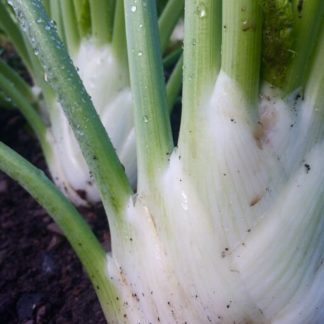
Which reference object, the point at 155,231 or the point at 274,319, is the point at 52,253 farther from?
the point at 274,319

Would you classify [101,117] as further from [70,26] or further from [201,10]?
[201,10]

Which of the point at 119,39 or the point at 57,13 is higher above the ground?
the point at 57,13

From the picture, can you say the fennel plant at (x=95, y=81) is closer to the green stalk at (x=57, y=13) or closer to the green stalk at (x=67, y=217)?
the green stalk at (x=57, y=13)

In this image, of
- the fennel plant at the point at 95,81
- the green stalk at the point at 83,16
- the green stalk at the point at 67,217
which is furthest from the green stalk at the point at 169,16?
the green stalk at the point at 67,217

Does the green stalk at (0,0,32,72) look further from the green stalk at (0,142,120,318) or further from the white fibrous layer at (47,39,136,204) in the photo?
the green stalk at (0,142,120,318)

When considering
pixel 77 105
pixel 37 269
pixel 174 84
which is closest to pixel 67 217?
pixel 77 105
